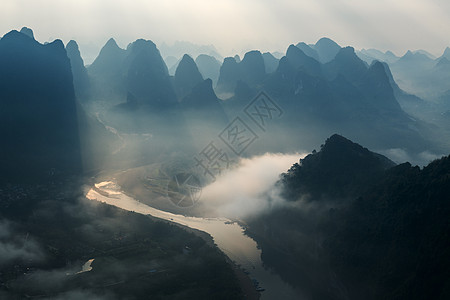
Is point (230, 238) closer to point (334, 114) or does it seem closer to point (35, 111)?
point (35, 111)

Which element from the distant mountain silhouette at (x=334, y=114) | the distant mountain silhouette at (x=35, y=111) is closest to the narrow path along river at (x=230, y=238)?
the distant mountain silhouette at (x=35, y=111)

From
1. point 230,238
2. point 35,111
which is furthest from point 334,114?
point 35,111

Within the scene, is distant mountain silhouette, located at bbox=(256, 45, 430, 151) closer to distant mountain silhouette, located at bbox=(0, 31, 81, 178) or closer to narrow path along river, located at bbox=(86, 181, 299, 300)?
distant mountain silhouette, located at bbox=(0, 31, 81, 178)

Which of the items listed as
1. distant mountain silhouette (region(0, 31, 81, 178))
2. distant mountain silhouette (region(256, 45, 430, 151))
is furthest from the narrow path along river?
distant mountain silhouette (region(256, 45, 430, 151))

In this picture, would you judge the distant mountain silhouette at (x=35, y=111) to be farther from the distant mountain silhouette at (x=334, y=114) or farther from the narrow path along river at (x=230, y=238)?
the distant mountain silhouette at (x=334, y=114)

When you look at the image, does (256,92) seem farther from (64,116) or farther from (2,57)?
(2,57)
